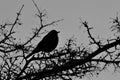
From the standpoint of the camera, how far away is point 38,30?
8.02 metres

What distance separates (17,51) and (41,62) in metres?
Answer: 1.50

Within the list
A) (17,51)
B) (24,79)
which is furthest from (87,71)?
(17,51)

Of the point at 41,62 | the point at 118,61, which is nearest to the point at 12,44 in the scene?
the point at 41,62

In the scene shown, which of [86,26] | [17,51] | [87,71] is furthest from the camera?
[17,51]

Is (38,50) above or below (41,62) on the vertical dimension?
above

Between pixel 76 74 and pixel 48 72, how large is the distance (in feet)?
4.42

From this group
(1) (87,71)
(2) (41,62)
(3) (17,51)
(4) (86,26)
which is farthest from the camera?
(3) (17,51)

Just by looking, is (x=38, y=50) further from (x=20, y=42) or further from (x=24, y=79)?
(x=24, y=79)

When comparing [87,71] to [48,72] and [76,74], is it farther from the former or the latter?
[48,72]

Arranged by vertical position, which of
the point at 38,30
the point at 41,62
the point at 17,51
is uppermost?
the point at 38,30

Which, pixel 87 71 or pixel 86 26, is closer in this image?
pixel 86 26

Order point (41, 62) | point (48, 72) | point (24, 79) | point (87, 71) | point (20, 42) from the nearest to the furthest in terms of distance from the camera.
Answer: point (48, 72)
point (24, 79)
point (87, 71)
point (41, 62)
point (20, 42)

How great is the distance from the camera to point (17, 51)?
773 cm

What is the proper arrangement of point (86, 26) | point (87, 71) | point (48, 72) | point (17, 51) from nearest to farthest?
point (48, 72) → point (86, 26) → point (87, 71) → point (17, 51)
